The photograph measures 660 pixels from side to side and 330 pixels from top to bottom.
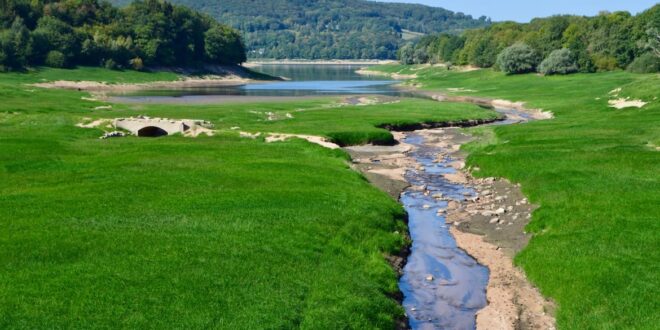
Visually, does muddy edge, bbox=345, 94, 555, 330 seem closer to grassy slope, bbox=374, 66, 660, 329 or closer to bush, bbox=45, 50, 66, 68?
grassy slope, bbox=374, 66, 660, 329

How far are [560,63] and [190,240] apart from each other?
528 ft

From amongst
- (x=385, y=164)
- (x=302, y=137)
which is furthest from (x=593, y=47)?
(x=385, y=164)

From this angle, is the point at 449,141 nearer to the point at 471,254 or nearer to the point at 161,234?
the point at 471,254

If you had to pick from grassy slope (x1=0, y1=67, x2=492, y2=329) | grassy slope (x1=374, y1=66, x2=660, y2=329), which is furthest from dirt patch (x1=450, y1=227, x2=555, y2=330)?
grassy slope (x1=0, y1=67, x2=492, y2=329)

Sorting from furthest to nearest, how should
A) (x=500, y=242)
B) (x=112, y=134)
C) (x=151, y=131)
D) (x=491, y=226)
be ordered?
(x=151, y=131) < (x=112, y=134) < (x=491, y=226) < (x=500, y=242)

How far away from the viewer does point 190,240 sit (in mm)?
29625

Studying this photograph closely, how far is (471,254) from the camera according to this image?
3369 centimetres

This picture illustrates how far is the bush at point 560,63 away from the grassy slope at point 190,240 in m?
132

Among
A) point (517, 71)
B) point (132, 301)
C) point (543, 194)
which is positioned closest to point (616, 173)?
point (543, 194)

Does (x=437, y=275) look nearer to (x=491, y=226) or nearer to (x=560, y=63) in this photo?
(x=491, y=226)

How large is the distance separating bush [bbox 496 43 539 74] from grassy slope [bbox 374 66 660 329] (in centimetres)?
10390

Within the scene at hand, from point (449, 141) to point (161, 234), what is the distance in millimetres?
52736

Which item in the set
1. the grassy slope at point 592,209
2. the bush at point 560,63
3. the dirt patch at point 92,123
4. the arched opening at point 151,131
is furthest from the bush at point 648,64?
the dirt patch at point 92,123

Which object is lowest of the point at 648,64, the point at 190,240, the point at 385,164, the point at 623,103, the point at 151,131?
the point at 151,131
